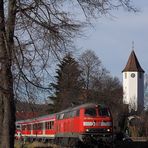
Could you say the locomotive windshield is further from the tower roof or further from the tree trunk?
the tower roof

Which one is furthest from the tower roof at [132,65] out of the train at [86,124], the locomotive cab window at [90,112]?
the locomotive cab window at [90,112]

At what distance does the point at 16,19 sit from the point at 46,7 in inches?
45.5

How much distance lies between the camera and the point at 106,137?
3359cm

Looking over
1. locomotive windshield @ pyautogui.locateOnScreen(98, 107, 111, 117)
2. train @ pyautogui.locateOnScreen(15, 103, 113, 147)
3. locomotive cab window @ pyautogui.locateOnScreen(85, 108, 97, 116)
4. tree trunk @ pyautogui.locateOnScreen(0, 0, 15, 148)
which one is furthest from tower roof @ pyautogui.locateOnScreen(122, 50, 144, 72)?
tree trunk @ pyautogui.locateOnScreen(0, 0, 15, 148)

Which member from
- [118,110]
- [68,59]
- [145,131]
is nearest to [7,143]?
[68,59]

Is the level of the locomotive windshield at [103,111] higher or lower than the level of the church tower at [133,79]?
lower

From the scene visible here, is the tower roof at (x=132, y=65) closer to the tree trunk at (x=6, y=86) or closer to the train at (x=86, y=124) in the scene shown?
the train at (x=86, y=124)

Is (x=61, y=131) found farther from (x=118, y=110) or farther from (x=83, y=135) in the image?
(x=118, y=110)

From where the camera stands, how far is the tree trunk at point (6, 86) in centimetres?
1623

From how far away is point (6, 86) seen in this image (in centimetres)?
1659

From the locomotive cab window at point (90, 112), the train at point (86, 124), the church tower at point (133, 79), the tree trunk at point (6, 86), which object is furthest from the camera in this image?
the church tower at point (133, 79)

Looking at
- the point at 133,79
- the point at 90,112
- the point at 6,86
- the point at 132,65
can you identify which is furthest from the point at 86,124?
the point at 132,65

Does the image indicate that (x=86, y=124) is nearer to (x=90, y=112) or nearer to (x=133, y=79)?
(x=90, y=112)

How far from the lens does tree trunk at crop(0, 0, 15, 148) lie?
16.2 metres
